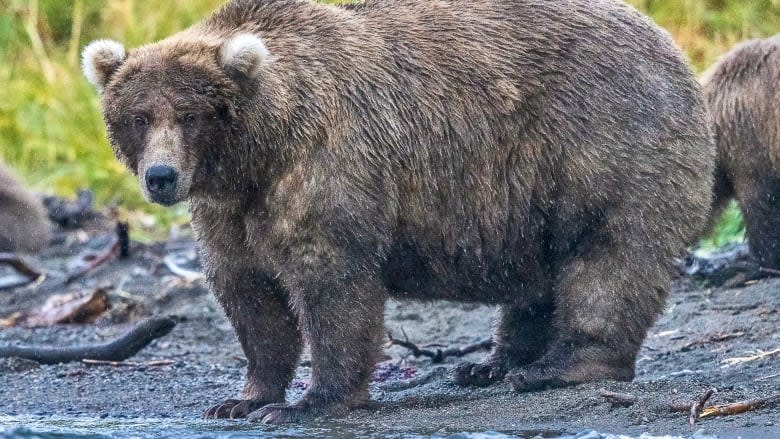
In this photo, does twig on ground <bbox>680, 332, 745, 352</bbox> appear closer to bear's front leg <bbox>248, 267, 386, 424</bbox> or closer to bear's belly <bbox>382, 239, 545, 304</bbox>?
bear's belly <bbox>382, 239, 545, 304</bbox>

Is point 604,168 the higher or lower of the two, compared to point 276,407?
higher

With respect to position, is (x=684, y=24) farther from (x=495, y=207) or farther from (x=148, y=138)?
(x=148, y=138)

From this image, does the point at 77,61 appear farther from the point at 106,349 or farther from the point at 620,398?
the point at 620,398

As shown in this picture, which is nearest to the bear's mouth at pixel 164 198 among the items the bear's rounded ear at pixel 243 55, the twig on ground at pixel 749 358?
the bear's rounded ear at pixel 243 55

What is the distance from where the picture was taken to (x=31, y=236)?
491 inches

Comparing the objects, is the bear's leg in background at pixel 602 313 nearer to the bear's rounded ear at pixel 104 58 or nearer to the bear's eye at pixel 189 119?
the bear's eye at pixel 189 119

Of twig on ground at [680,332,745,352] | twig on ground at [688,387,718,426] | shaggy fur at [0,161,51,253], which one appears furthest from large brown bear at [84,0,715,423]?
shaggy fur at [0,161,51,253]

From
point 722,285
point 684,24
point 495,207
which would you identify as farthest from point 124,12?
→ point 495,207

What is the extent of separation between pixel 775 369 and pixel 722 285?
2297 millimetres

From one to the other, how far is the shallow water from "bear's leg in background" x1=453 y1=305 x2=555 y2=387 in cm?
130

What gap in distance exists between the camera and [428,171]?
21.1 feet

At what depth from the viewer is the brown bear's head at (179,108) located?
5.82 m

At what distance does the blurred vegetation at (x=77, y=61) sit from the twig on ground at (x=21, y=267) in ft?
5.51

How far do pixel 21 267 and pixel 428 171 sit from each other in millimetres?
5645
